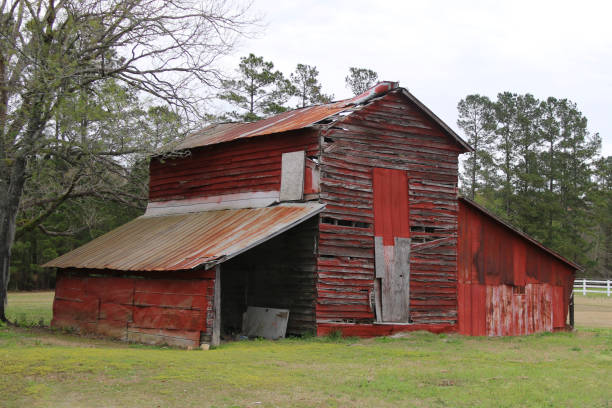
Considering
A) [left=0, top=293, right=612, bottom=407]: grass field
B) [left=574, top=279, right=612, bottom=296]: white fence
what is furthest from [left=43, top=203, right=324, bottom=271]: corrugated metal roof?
[left=574, top=279, right=612, bottom=296]: white fence

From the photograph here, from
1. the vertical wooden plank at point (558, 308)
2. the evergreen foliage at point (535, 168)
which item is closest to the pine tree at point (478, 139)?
the evergreen foliage at point (535, 168)

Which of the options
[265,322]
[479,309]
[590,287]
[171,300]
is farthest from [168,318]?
[590,287]

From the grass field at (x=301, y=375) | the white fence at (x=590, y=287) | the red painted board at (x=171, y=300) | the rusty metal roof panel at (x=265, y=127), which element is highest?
the rusty metal roof panel at (x=265, y=127)

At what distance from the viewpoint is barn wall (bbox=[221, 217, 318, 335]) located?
1831 centimetres

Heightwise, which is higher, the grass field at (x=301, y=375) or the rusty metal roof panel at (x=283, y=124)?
the rusty metal roof panel at (x=283, y=124)

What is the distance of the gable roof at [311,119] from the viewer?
19375mm

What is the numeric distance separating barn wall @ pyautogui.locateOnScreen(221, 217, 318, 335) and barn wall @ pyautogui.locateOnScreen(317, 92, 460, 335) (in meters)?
0.44

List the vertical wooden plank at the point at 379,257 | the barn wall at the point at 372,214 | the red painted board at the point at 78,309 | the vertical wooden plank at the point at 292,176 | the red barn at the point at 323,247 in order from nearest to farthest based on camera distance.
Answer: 1. the red barn at the point at 323,247
2. the barn wall at the point at 372,214
3. the vertical wooden plank at the point at 292,176
4. the vertical wooden plank at the point at 379,257
5. the red painted board at the point at 78,309

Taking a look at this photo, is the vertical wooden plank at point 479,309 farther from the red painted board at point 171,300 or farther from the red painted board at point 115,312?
the red painted board at point 115,312

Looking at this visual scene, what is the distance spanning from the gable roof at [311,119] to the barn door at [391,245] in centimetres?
204

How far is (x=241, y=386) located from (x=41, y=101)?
12102mm

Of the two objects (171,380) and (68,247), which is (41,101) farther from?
(68,247)

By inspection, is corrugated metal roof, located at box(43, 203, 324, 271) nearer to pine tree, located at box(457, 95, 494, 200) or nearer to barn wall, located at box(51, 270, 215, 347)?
barn wall, located at box(51, 270, 215, 347)

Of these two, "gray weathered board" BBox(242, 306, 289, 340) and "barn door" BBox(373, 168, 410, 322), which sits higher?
"barn door" BBox(373, 168, 410, 322)
